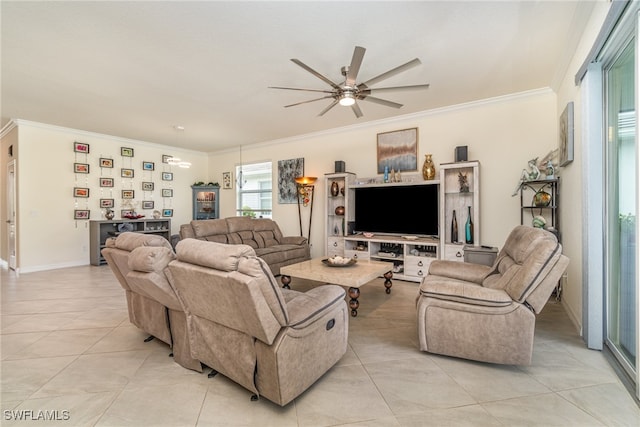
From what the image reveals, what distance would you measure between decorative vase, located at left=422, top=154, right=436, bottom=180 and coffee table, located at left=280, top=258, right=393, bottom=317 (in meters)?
1.80

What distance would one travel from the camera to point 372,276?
10.4 feet

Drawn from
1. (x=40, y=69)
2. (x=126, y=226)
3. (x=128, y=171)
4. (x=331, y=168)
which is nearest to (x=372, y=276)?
(x=331, y=168)

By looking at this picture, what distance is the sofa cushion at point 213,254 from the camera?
61.2 inches

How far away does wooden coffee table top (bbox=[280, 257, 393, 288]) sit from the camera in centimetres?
301

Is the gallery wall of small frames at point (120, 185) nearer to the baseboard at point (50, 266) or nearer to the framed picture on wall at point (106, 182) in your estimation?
the framed picture on wall at point (106, 182)

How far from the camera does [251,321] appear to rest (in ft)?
5.05

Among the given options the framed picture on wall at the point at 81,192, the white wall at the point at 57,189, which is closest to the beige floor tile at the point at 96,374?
the white wall at the point at 57,189

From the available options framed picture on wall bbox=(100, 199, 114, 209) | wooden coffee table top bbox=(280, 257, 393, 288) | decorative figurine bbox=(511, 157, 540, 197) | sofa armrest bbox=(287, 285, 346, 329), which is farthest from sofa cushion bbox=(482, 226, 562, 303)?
framed picture on wall bbox=(100, 199, 114, 209)

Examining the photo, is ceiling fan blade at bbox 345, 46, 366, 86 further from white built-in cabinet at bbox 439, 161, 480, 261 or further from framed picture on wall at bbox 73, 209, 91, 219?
framed picture on wall at bbox 73, 209, 91, 219

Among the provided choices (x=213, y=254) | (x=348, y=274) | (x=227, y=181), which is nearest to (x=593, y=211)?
(x=348, y=274)

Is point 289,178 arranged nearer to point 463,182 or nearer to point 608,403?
point 463,182

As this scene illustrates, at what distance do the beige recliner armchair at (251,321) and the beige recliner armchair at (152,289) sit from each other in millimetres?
114

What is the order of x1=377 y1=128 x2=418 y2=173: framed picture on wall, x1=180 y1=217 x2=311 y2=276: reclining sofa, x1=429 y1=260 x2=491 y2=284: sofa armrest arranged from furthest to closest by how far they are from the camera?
1. x1=377 y1=128 x2=418 y2=173: framed picture on wall
2. x1=180 y1=217 x2=311 y2=276: reclining sofa
3. x1=429 y1=260 x2=491 y2=284: sofa armrest

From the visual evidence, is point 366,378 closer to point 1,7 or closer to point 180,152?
point 1,7
